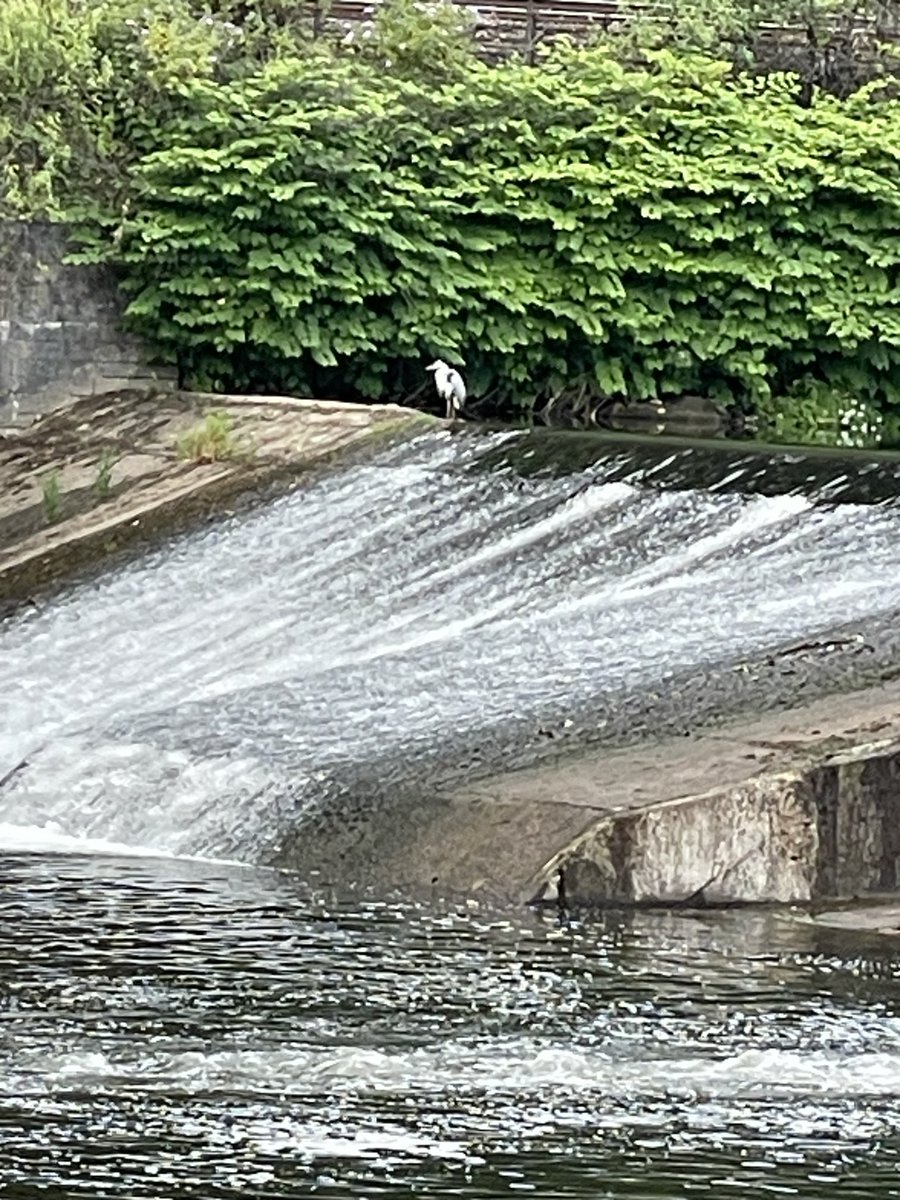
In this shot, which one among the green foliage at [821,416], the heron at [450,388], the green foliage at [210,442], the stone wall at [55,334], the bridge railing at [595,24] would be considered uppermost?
the bridge railing at [595,24]

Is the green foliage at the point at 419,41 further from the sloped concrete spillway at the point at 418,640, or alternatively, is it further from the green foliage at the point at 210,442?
the sloped concrete spillway at the point at 418,640

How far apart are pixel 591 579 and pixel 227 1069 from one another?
7512 mm

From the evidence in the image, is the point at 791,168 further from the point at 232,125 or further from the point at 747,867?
the point at 747,867

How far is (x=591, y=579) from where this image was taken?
1482 cm

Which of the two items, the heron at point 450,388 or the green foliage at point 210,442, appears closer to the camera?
the green foliage at point 210,442

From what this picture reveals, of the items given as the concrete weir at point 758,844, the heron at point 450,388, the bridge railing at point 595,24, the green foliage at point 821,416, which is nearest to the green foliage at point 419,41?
the bridge railing at point 595,24

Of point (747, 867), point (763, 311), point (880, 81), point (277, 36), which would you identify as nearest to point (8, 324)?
point (277, 36)

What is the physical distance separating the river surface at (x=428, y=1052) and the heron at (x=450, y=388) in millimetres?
9470

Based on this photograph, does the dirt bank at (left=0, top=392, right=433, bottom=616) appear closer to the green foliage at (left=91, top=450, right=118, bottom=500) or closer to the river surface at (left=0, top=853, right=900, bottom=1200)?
the green foliage at (left=91, top=450, right=118, bottom=500)

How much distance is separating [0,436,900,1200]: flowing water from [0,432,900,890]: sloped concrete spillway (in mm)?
28

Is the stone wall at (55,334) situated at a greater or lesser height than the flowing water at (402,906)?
greater

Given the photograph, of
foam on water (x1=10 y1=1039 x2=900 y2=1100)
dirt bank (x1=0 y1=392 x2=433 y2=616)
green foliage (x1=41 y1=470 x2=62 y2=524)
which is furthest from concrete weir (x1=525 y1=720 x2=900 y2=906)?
green foliage (x1=41 y1=470 x2=62 y2=524)

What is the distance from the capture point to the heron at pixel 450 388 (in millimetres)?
19484

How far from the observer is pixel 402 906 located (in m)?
10.2
